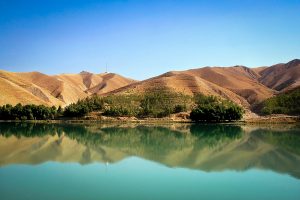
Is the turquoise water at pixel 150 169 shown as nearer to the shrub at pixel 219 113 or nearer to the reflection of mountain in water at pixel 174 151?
the reflection of mountain in water at pixel 174 151

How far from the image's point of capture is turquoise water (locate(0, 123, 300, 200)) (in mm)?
21052

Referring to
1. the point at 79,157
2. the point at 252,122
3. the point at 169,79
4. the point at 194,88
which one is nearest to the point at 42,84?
the point at 169,79

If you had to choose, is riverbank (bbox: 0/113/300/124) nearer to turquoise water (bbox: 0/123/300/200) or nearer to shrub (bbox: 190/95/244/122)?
shrub (bbox: 190/95/244/122)

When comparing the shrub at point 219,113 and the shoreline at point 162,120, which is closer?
the shoreline at point 162,120

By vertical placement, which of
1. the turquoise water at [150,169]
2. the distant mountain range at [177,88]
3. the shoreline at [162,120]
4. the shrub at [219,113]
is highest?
the distant mountain range at [177,88]

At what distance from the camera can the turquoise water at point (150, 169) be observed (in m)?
21.1

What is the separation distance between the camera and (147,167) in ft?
96.6

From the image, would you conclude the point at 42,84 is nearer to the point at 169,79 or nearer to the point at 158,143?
the point at 169,79

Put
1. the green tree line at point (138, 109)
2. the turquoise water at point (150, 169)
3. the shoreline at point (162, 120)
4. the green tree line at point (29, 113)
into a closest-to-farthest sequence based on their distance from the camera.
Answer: the turquoise water at point (150, 169)
the shoreline at point (162, 120)
the green tree line at point (138, 109)
the green tree line at point (29, 113)

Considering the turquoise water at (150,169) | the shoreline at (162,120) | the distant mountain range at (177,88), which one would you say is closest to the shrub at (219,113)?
the shoreline at (162,120)

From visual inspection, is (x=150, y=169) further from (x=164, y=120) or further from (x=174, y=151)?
(x=164, y=120)

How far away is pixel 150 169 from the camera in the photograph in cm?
2853

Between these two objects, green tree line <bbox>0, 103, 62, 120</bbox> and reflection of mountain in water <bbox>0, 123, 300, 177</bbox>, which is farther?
green tree line <bbox>0, 103, 62, 120</bbox>

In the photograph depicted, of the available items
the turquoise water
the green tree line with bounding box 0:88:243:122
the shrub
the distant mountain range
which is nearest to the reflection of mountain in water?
the turquoise water
